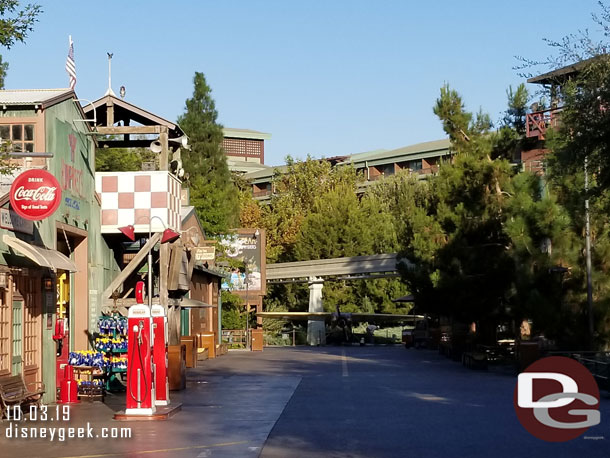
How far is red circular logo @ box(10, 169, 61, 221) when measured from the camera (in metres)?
16.3

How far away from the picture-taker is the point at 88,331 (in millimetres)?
22984

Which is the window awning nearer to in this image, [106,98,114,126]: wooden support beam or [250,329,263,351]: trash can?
[106,98,114,126]: wooden support beam

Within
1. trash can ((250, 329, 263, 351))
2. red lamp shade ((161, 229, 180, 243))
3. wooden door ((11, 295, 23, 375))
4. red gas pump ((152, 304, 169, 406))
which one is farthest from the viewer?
trash can ((250, 329, 263, 351))

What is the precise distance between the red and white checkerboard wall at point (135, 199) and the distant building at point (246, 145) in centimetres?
8614

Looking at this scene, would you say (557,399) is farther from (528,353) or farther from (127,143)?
(127,143)

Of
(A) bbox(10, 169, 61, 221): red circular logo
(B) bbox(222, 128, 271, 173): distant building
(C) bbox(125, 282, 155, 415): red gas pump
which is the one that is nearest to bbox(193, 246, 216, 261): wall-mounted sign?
(C) bbox(125, 282, 155, 415): red gas pump

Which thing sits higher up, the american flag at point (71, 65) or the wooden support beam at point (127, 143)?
the american flag at point (71, 65)

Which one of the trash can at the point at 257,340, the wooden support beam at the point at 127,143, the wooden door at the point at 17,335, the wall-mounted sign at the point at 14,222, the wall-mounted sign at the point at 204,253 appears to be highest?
the wooden support beam at the point at 127,143

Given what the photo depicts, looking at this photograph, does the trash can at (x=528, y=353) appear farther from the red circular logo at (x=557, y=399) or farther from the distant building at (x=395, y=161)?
the distant building at (x=395, y=161)

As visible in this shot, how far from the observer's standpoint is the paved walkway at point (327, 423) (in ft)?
41.1

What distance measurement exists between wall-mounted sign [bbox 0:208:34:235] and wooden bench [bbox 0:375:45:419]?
2527 mm

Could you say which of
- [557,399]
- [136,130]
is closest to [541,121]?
[136,130]

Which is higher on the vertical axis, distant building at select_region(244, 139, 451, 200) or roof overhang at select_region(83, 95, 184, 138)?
distant building at select_region(244, 139, 451, 200)

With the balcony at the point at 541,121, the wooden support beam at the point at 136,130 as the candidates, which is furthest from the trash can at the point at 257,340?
the wooden support beam at the point at 136,130
